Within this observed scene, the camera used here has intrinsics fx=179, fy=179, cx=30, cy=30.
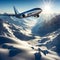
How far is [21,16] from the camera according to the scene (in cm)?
10950

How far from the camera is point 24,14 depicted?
11112 centimetres

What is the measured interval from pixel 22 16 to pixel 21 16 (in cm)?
62

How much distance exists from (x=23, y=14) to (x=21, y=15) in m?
1.44

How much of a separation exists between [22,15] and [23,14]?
105cm

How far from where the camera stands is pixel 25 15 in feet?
364

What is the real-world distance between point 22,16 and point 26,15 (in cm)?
290

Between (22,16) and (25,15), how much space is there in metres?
2.38

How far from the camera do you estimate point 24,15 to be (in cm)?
11019

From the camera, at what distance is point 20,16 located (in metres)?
108

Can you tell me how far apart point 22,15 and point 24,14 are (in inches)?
73.6

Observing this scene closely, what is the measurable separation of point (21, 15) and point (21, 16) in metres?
0.82

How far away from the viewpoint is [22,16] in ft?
359

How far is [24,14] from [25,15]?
95cm

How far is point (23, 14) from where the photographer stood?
110438 mm
